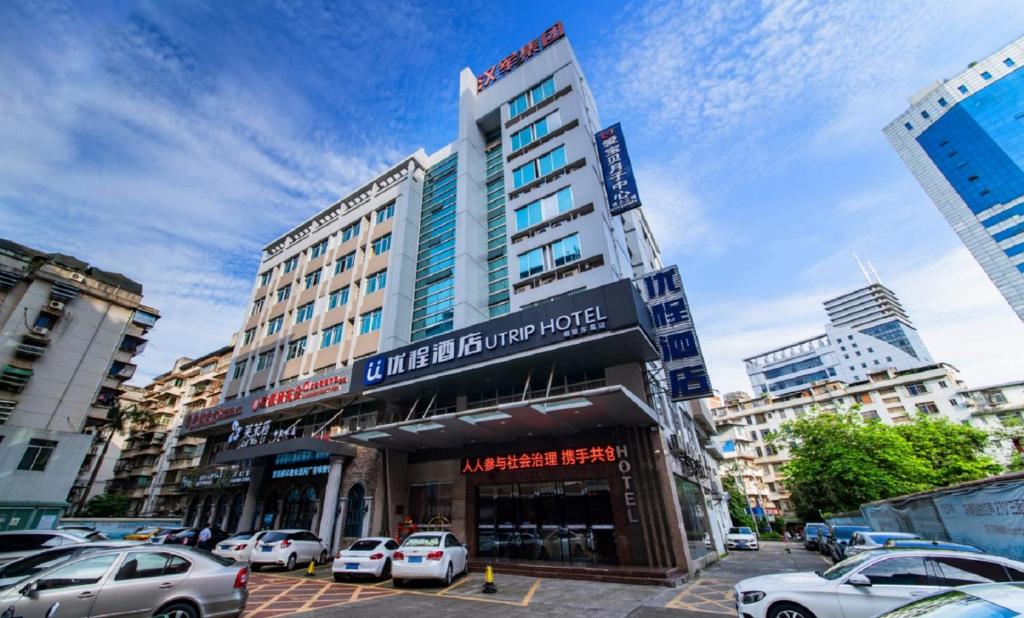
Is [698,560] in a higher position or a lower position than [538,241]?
lower

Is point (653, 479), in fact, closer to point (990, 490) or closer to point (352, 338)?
point (990, 490)

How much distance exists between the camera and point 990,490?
8.77m

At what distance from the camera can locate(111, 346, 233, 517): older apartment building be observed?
51406mm

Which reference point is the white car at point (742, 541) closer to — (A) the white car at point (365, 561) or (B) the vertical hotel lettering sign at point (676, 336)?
(B) the vertical hotel lettering sign at point (676, 336)

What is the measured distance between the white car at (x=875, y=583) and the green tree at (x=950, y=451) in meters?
35.1

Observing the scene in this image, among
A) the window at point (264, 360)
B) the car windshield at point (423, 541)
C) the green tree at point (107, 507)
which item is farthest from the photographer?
the green tree at point (107, 507)

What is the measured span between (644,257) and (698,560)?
21746 millimetres

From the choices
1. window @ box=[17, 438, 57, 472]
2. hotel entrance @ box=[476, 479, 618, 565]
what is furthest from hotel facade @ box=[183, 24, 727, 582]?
window @ box=[17, 438, 57, 472]

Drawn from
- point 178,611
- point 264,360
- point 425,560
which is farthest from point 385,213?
point 178,611

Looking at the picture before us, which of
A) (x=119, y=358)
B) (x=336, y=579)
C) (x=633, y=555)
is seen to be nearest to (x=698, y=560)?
(x=633, y=555)

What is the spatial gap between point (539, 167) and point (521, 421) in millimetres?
16299

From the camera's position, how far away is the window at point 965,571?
5.92 metres

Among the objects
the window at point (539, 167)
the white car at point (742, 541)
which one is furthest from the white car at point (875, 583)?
the white car at point (742, 541)

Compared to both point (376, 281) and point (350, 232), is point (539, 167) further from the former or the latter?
point (350, 232)
